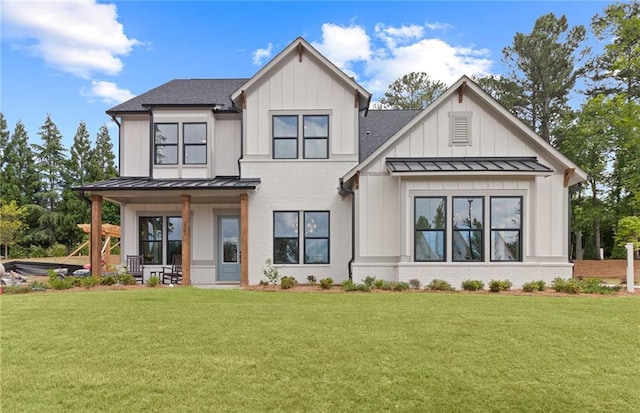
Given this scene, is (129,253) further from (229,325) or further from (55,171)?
(55,171)

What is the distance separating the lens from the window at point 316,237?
14.1 meters

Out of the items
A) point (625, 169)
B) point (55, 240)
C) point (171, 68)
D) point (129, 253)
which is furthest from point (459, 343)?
point (55, 240)

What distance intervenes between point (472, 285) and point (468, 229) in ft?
5.88

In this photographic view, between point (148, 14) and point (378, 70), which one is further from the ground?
point (378, 70)

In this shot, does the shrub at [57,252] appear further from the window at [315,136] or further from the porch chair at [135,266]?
the window at [315,136]

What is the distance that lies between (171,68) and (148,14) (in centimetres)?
770

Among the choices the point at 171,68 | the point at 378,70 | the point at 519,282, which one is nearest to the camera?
the point at 519,282

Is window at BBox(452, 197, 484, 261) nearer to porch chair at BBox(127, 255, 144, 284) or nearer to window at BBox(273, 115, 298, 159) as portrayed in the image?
window at BBox(273, 115, 298, 159)

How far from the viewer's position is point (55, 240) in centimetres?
3538

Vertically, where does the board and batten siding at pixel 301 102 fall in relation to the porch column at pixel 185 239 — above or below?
above

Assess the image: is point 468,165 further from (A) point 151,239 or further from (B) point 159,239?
(A) point 151,239

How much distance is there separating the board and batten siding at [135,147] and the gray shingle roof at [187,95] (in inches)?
22.8

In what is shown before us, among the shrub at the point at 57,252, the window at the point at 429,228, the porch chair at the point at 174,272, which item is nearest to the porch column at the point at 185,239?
the porch chair at the point at 174,272

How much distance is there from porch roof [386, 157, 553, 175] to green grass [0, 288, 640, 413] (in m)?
4.78
